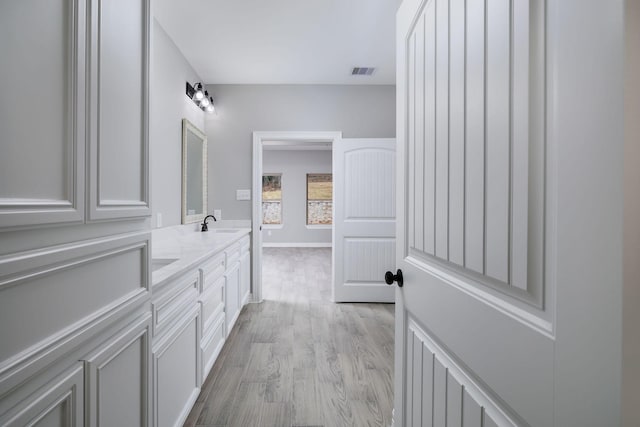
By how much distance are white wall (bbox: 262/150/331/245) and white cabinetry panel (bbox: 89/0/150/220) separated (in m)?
7.44

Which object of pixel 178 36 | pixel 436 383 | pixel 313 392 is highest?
pixel 178 36

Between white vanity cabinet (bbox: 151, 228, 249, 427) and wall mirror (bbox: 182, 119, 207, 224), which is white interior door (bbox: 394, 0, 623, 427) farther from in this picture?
wall mirror (bbox: 182, 119, 207, 224)

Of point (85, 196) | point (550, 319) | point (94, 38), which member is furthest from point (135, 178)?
point (550, 319)

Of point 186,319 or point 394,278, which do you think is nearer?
point 394,278

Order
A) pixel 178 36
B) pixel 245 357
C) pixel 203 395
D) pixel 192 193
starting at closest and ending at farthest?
pixel 203 395 < pixel 245 357 < pixel 178 36 < pixel 192 193

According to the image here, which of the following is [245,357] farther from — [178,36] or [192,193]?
[178,36]

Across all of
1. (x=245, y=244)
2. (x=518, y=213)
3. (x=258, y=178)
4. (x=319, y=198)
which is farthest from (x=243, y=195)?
(x=319, y=198)

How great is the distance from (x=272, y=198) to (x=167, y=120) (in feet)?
19.2

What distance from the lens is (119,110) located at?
37.6 inches

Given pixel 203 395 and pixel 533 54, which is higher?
pixel 533 54

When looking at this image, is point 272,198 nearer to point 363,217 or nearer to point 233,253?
point 363,217

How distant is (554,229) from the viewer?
1.52 feet

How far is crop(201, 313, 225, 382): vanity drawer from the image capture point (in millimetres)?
2021

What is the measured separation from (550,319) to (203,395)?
202 cm
